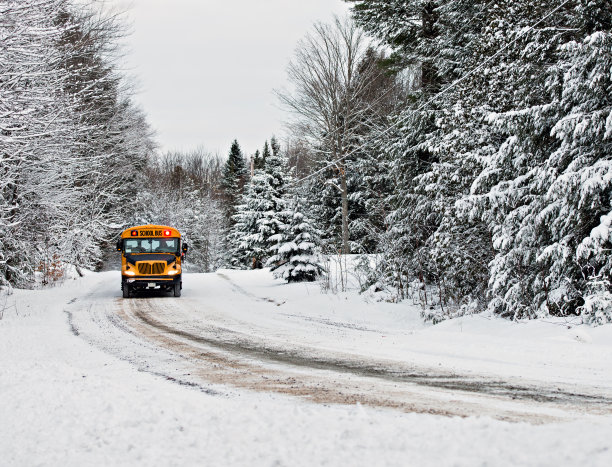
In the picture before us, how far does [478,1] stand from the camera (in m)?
13.7

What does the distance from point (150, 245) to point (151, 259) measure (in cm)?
87

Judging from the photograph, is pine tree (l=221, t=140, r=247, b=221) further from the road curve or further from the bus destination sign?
the road curve

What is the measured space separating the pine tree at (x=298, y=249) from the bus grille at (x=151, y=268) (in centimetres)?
504

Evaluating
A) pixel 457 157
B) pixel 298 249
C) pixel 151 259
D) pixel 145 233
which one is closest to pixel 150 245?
pixel 145 233

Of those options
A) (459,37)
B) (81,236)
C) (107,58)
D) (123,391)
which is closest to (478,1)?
(459,37)

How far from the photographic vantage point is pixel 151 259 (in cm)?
1859

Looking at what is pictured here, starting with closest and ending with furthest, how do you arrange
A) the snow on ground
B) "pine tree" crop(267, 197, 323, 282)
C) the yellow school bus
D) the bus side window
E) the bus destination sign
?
the snow on ground < the yellow school bus < the bus side window < the bus destination sign < "pine tree" crop(267, 197, 323, 282)

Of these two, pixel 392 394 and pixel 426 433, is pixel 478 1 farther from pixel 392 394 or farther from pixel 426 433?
pixel 426 433

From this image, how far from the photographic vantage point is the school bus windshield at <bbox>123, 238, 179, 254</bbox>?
19.1 meters

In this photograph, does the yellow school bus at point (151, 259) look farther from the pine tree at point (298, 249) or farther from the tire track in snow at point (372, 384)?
the tire track in snow at point (372, 384)

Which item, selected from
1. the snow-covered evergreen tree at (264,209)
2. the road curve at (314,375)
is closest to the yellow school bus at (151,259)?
the road curve at (314,375)

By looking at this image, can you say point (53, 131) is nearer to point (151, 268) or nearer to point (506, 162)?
point (151, 268)

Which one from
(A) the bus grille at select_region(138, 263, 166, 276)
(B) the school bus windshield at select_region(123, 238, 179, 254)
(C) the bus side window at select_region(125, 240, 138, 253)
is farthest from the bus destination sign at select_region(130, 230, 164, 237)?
(A) the bus grille at select_region(138, 263, 166, 276)

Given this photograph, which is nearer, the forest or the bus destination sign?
the forest
